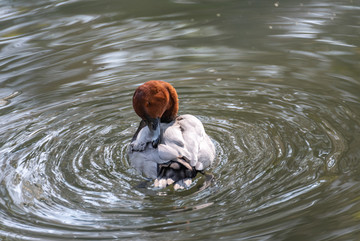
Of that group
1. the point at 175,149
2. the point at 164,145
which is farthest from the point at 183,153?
the point at 164,145

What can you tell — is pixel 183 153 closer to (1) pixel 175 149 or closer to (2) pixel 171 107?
(1) pixel 175 149

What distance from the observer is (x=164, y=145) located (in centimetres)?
484

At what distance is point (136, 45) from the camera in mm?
8398

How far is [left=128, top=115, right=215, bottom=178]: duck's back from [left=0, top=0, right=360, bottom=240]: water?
0.15m

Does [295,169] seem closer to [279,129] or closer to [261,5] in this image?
[279,129]

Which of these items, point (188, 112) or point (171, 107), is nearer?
point (171, 107)

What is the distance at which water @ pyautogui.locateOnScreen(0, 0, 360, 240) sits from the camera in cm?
405

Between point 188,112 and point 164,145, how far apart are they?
1.51 metres

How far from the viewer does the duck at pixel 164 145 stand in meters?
4.64

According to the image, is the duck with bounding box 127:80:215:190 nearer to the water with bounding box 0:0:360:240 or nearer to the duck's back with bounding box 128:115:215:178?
the duck's back with bounding box 128:115:215:178

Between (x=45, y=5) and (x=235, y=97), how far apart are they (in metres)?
5.46

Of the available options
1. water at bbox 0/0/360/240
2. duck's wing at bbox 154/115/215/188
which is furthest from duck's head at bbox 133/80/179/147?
water at bbox 0/0/360/240

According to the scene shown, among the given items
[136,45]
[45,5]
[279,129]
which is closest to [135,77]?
[136,45]

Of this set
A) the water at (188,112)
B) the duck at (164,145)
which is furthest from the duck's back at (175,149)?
the water at (188,112)
